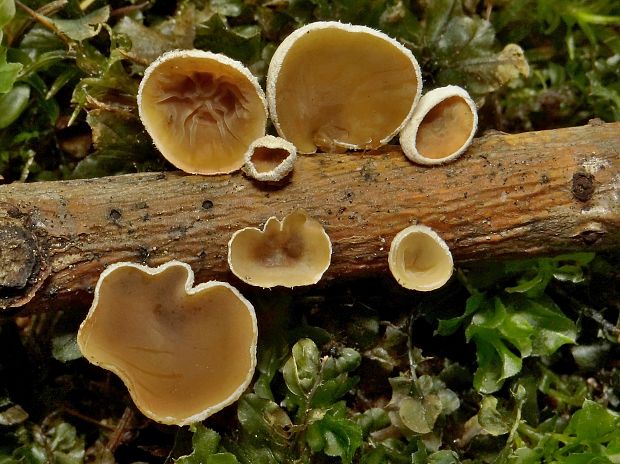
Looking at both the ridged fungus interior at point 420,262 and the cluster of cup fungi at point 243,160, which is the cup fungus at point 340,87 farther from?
the ridged fungus interior at point 420,262

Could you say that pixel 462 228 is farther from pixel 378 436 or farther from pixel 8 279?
pixel 8 279

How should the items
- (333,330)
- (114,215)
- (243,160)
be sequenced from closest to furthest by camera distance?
1. (114,215)
2. (243,160)
3. (333,330)

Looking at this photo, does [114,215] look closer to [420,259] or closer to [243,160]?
[243,160]

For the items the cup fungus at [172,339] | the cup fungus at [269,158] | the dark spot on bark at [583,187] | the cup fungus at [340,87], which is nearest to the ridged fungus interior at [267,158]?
the cup fungus at [269,158]

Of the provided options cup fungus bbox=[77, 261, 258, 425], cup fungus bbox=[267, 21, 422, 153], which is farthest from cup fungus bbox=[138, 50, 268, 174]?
cup fungus bbox=[77, 261, 258, 425]

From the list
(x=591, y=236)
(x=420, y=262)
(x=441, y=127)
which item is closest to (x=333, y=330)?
(x=420, y=262)

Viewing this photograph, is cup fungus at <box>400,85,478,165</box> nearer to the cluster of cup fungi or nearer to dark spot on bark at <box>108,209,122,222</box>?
the cluster of cup fungi
